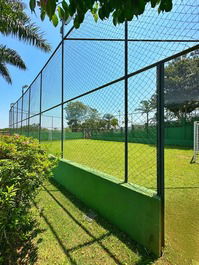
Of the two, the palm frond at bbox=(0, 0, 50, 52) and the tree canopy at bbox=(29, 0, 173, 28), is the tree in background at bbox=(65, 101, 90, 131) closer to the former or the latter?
the palm frond at bbox=(0, 0, 50, 52)

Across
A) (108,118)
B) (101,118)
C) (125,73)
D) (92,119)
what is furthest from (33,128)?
(125,73)

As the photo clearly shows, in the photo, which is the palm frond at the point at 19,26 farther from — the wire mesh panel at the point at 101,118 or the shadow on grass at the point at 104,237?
the shadow on grass at the point at 104,237

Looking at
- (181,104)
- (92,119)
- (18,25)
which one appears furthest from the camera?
(181,104)

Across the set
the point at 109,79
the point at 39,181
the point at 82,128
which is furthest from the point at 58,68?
the point at 39,181

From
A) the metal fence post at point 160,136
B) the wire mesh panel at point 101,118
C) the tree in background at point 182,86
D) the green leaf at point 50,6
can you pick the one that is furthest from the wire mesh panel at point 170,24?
the tree in background at point 182,86

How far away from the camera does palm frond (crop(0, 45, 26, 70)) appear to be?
11216 millimetres

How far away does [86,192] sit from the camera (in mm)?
3889

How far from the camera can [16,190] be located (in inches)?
90.4

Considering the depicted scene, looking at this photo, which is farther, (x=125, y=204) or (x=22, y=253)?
(x=125, y=204)

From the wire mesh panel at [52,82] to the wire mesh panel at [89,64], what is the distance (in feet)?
2.13

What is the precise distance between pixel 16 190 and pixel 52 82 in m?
5.45

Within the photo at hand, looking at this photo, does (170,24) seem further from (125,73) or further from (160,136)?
(160,136)

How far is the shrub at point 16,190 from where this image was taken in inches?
78.4

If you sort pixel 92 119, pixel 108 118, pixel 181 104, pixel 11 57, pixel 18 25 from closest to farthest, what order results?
pixel 108 118 → pixel 92 119 → pixel 18 25 → pixel 11 57 → pixel 181 104
